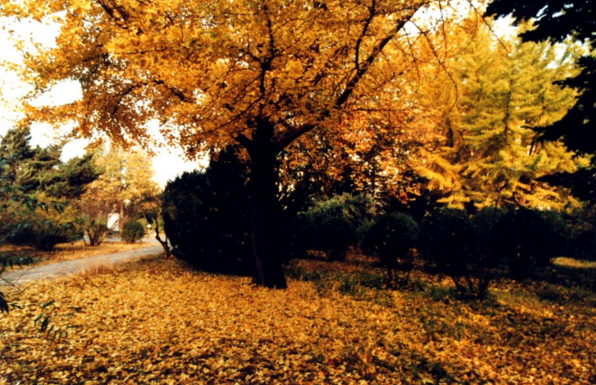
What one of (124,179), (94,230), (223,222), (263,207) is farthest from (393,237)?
(124,179)

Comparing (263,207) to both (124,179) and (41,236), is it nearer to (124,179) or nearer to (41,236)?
(41,236)

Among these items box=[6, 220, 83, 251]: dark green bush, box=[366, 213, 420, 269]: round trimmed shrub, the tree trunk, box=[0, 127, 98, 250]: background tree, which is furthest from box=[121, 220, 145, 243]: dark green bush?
box=[366, 213, 420, 269]: round trimmed shrub

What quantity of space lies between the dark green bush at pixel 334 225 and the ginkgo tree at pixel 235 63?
4.66 meters

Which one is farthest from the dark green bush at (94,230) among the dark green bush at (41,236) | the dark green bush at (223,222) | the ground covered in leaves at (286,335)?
the dark green bush at (223,222)

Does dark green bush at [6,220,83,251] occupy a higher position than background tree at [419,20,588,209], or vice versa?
background tree at [419,20,588,209]

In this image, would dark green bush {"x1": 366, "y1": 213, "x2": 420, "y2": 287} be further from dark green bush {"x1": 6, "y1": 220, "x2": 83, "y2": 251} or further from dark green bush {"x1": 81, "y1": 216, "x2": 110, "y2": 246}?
dark green bush {"x1": 81, "y1": 216, "x2": 110, "y2": 246}

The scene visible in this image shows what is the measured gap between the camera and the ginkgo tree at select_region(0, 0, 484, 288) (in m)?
5.93

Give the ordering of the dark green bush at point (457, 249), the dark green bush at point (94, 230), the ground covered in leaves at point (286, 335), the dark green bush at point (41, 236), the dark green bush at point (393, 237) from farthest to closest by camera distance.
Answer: the dark green bush at point (94, 230) < the dark green bush at point (41, 236) < the dark green bush at point (393, 237) < the dark green bush at point (457, 249) < the ground covered in leaves at point (286, 335)

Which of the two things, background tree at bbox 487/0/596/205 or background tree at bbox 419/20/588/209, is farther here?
background tree at bbox 419/20/588/209

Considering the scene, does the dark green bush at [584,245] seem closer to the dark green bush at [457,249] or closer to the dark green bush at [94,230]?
the dark green bush at [457,249]

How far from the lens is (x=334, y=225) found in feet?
43.0

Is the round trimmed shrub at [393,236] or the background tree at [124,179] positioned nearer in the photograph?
the round trimmed shrub at [393,236]

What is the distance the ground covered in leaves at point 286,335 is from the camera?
4.36 metres

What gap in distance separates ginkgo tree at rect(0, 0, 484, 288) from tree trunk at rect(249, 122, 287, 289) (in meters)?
0.03
